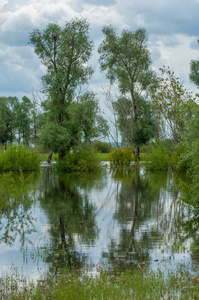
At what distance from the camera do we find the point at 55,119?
34500 millimetres

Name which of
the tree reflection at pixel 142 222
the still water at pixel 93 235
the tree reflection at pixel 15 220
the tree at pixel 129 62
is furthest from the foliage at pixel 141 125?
the tree reflection at pixel 15 220

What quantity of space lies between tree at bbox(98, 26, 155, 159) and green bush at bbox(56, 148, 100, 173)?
545 inches

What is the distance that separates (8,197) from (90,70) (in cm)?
2302

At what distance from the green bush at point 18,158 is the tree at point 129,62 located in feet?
57.4

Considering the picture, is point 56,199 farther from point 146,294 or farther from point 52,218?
point 146,294

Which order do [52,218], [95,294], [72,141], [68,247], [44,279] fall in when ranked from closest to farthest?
1. [95,294]
2. [44,279]
3. [68,247]
4. [52,218]
5. [72,141]

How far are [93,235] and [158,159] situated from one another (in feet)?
84.3

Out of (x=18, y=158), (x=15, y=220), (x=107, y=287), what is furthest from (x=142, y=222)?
(x=18, y=158)

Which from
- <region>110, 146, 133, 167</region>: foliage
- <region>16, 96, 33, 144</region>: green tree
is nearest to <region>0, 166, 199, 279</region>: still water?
<region>110, 146, 133, 167</region>: foliage

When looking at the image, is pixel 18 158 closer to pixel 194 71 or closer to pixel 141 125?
pixel 141 125

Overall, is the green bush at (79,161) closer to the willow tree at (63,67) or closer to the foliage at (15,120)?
the willow tree at (63,67)

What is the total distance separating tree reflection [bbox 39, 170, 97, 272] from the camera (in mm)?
7625

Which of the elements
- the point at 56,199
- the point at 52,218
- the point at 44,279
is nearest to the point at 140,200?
the point at 56,199

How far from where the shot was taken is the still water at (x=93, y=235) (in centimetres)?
746
